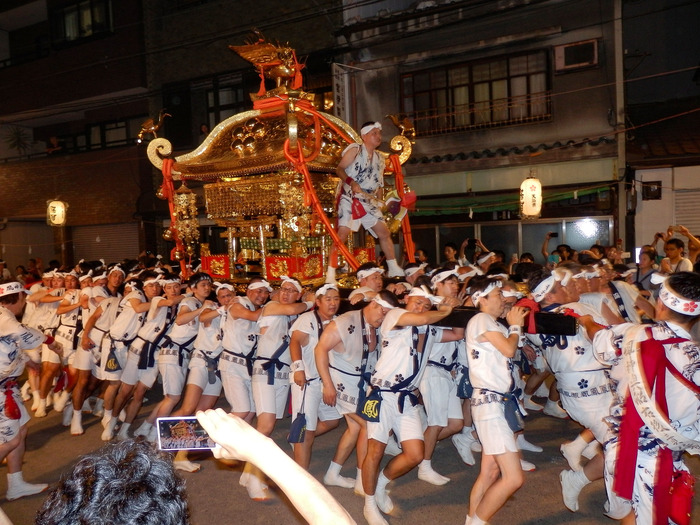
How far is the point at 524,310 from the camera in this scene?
3.85 meters

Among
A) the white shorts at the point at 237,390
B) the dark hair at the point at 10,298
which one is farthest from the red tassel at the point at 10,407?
the white shorts at the point at 237,390

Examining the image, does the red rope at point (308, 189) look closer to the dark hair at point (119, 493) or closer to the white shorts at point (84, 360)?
the white shorts at point (84, 360)

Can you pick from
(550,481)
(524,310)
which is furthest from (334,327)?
(550,481)

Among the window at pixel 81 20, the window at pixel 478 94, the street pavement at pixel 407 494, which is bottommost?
the street pavement at pixel 407 494

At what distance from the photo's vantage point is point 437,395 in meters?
4.90

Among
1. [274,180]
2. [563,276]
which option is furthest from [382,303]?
[274,180]

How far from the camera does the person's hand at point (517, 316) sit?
3.76 meters

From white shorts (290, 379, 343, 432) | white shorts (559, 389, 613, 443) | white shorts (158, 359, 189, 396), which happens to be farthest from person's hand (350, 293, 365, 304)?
white shorts (158, 359, 189, 396)

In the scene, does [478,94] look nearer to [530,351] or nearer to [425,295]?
[530,351]

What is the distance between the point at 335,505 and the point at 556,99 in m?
12.7

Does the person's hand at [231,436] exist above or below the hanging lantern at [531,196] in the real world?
below

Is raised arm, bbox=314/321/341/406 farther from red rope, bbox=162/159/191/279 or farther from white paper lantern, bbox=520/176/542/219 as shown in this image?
white paper lantern, bbox=520/176/542/219

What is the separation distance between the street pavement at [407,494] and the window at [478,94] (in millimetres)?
8590

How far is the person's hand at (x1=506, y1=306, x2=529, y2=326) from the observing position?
3760 millimetres
